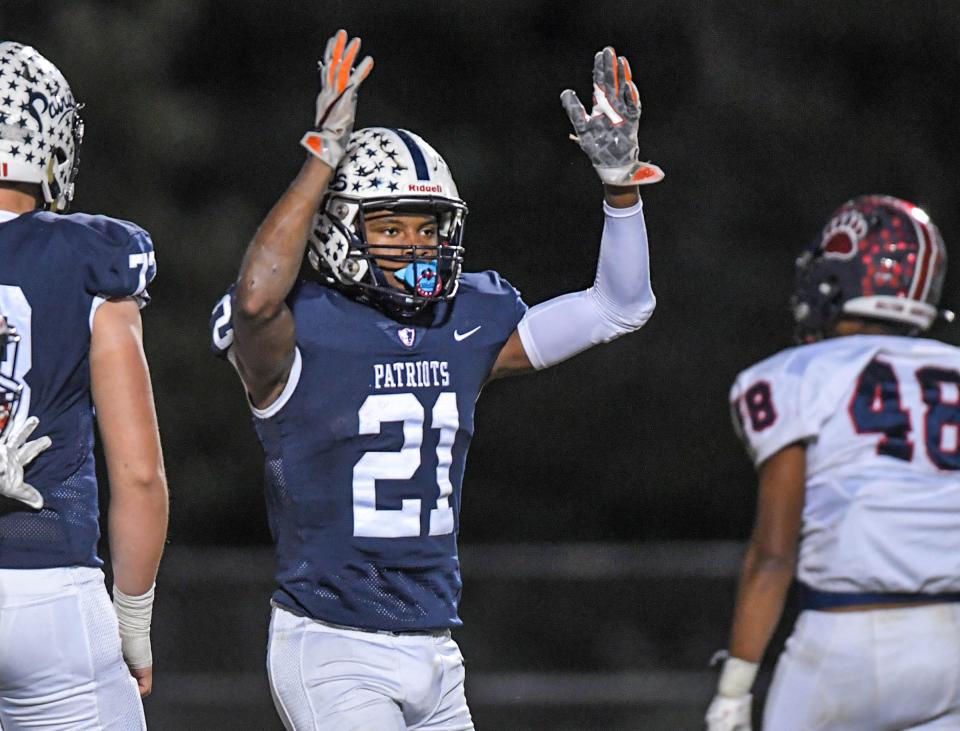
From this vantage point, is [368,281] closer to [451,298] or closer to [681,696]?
[451,298]

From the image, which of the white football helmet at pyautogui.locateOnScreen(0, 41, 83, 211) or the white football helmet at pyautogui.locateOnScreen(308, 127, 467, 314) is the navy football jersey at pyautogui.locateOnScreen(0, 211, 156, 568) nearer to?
the white football helmet at pyautogui.locateOnScreen(0, 41, 83, 211)

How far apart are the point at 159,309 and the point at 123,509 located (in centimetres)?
784

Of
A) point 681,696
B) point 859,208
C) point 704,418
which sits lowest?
point 681,696

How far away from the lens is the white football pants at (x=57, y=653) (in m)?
2.92

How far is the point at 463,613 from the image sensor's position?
868 cm

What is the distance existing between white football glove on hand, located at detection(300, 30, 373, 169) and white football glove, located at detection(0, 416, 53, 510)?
2.41 feet

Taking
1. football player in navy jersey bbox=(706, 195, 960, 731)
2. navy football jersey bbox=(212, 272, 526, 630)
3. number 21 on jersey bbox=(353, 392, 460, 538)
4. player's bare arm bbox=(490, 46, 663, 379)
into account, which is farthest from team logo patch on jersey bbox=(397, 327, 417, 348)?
football player in navy jersey bbox=(706, 195, 960, 731)

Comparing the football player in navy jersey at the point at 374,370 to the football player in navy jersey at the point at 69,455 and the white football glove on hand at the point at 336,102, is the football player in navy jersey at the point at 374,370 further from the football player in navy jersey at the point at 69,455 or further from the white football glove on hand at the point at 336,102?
the football player in navy jersey at the point at 69,455

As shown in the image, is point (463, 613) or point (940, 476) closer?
point (940, 476)

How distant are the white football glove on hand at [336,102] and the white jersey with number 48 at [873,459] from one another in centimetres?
92

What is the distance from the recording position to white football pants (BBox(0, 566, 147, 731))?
292 centimetres

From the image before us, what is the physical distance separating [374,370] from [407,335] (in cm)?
11

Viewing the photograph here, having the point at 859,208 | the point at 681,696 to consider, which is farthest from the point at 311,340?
the point at 681,696

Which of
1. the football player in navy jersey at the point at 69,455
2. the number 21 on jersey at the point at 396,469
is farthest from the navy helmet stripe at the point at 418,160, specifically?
the football player in navy jersey at the point at 69,455
